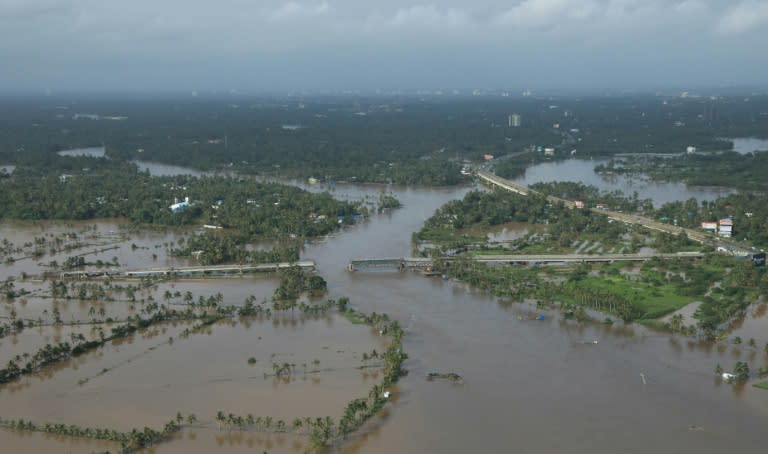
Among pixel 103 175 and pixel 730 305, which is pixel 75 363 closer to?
pixel 730 305

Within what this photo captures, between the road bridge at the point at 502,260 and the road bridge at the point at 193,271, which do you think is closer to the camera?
the road bridge at the point at 193,271

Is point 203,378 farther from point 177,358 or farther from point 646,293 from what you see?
point 646,293

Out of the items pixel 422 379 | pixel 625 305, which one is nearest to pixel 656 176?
pixel 625 305

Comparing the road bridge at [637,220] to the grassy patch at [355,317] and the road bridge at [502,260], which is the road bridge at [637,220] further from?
the grassy patch at [355,317]

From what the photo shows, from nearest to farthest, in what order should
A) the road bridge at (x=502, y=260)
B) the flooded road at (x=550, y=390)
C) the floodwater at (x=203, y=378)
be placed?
the flooded road at (x=550, y=390) < the floodwater at (x=203, y=378) < the road bridge at (x=502, y=260)

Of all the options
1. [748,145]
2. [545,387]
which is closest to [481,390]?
[545,387]

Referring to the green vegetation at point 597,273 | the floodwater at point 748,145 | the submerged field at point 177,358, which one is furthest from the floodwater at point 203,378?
the floodwater at point 748,145

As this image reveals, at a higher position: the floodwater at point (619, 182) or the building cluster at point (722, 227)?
the floodwater at point (619, 182)

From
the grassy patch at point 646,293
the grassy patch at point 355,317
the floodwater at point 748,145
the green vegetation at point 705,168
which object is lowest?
the grassy patch at point 355,317
